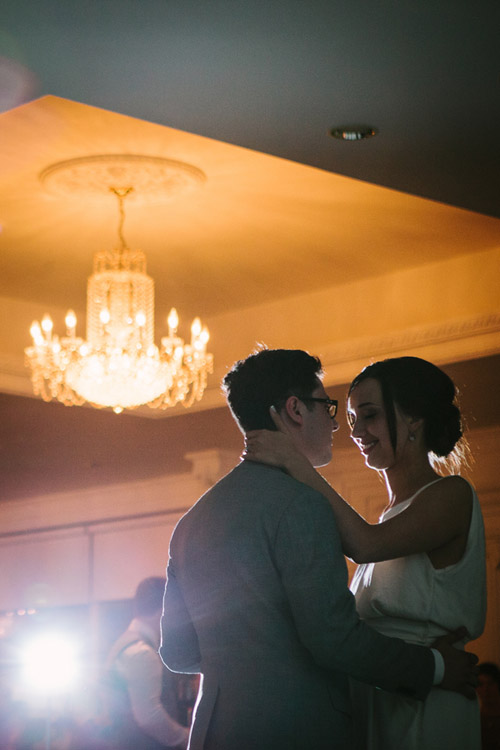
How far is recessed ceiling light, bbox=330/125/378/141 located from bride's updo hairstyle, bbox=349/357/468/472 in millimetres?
937

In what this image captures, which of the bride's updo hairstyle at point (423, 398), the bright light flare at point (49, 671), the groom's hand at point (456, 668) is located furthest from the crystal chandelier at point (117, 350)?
the groom's hand at point (456, 668)

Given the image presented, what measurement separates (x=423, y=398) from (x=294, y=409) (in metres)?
0.38

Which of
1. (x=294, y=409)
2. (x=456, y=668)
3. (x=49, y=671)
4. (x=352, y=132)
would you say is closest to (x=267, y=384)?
(x=294, y=409)

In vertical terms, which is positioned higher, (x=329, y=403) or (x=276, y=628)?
(x=329, y=403)

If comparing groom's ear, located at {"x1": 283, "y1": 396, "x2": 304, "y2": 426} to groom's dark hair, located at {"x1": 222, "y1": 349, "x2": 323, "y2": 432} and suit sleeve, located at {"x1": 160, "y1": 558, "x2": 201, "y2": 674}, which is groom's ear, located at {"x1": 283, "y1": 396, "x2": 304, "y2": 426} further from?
suit sleeve, located at {"x1": 160, "y1": 558, "x2": 201, "y2": 674}

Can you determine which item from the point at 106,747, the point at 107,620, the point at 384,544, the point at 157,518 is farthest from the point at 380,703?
the point at 107,620

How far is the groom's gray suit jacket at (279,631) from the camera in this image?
203 centimetres

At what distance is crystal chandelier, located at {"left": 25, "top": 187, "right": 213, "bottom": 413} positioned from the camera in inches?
191

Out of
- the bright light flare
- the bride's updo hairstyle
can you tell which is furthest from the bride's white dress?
the bright light flare

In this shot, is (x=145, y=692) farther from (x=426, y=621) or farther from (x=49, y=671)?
(x=426, y=621)

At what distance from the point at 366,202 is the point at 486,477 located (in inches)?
141

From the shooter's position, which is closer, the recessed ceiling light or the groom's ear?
the groom's ear

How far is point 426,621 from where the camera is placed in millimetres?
2291

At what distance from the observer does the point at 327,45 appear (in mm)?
2588
